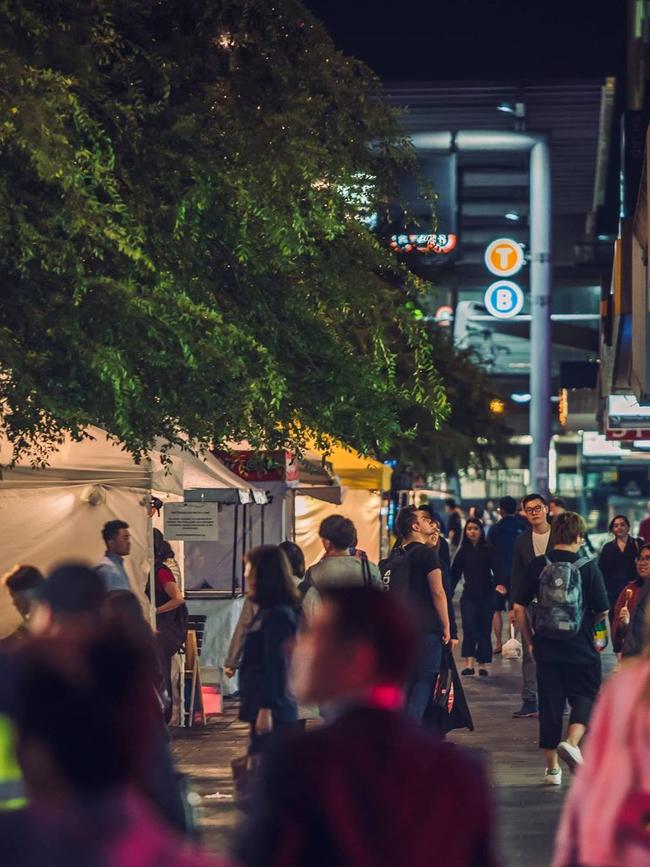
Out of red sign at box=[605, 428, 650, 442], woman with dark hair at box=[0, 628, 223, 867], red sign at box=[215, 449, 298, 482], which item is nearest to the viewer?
woman with dark hair at box=[0, 628, 223, 867]

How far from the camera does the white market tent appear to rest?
12.8 metres

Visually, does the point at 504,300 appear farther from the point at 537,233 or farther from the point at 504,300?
the point at 537,233

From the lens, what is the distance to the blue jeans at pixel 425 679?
37.6ft

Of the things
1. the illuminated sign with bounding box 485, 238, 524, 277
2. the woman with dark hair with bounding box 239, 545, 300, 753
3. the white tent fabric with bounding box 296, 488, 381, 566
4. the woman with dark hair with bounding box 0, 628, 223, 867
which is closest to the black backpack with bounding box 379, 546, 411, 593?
the woman with dark hair with bounding box 239, 545, 300, 753

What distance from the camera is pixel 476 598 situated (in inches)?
755

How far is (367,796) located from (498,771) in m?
8.51

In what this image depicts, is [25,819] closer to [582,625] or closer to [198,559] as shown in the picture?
[582,625]

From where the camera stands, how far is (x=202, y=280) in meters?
11.8

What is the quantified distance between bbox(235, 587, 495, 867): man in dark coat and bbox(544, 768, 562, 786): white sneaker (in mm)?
7701

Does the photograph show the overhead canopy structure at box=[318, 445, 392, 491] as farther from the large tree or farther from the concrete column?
the concrete column

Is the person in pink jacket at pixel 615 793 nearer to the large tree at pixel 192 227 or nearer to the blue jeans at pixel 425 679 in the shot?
the large tree at pixel 192 227

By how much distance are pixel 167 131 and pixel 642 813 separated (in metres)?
8.01

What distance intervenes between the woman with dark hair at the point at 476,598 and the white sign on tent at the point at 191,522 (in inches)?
158

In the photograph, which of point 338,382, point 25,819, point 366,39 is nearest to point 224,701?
point 338,382
